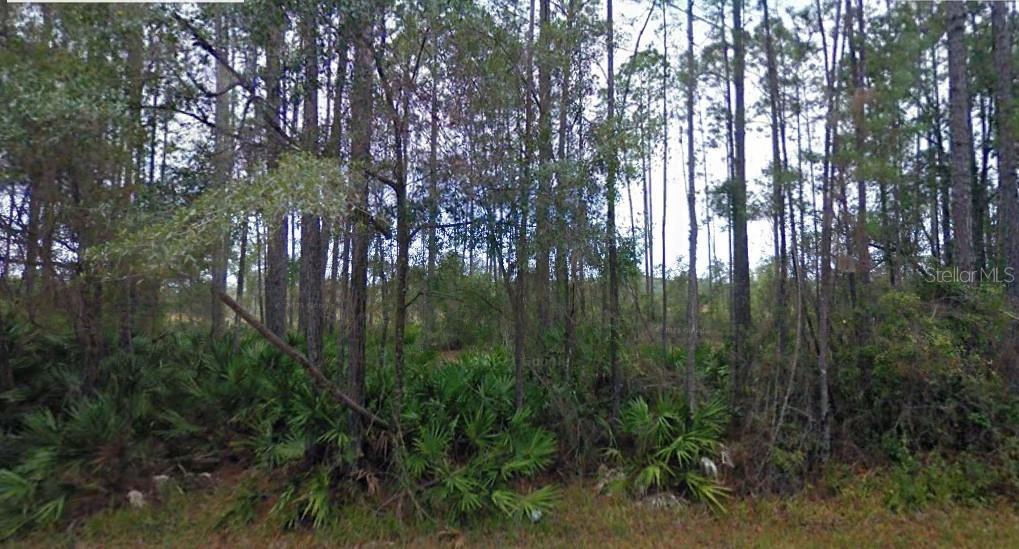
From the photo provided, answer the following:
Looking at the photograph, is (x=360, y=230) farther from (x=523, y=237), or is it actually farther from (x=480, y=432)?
(x=480, y=432)

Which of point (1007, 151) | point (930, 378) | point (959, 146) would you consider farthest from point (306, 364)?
point (1007, 151)

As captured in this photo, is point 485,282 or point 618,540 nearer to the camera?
point 618,540

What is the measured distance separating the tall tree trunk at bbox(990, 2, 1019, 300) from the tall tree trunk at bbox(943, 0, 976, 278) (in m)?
0.72

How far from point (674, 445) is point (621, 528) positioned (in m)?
1.38

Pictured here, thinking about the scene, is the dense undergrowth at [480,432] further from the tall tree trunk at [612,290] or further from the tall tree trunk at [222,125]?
the tall tree trunk at [222,125]

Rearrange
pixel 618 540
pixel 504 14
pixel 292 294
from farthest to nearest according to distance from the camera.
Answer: pixel 292 294 → pixel 504 14 → pixel 618 540

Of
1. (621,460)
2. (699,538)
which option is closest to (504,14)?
(621,460)

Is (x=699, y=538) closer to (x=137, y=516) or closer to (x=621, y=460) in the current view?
(x=621, y=460)

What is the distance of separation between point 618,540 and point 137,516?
17.0 ft

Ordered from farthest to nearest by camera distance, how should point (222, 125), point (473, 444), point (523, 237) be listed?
point (523, 237)
point (473, 444)
point (222, 125)

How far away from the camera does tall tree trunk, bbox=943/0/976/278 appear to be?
8.95m

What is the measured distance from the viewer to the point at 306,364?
21.1 ft

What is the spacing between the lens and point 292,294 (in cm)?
1389

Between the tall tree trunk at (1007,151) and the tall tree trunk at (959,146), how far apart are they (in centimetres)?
72
